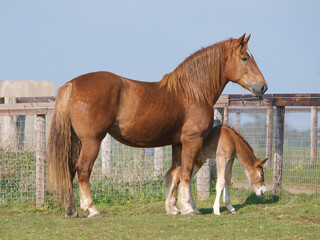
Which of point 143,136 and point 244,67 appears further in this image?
point 244,67

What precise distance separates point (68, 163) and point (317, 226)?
137 inches

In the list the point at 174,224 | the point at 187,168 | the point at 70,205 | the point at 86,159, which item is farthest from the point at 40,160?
the point at 174,224

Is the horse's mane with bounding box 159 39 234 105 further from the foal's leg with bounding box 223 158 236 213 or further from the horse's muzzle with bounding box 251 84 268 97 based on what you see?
the foal's leg with bounding box 223 158 236 213

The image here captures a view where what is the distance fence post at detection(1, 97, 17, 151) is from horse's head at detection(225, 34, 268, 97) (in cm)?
459

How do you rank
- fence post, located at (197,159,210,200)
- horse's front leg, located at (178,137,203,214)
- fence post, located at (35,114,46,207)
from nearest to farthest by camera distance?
horse's front leg, located at (178,137,203,214)
fence post, located at (35,114,46,207)
fence post, located at (197,159,210,200)

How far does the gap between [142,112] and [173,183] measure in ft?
4.78

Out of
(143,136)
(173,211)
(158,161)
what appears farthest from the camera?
(158,161)

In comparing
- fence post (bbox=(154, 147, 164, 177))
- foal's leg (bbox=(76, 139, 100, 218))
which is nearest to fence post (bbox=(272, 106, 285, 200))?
fence post (bbox=(154, 147, 164, 177))

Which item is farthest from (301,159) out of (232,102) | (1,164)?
(1,164)

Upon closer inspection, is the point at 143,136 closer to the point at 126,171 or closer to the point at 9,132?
the point at 126,171

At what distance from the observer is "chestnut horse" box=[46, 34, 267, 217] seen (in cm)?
665

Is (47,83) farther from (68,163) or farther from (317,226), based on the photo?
(317,226)

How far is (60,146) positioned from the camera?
6758 millimetres

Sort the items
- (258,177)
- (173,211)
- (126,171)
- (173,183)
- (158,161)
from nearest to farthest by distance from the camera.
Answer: (173,211), (173,183), (258,177), (126,171), (158,161)
